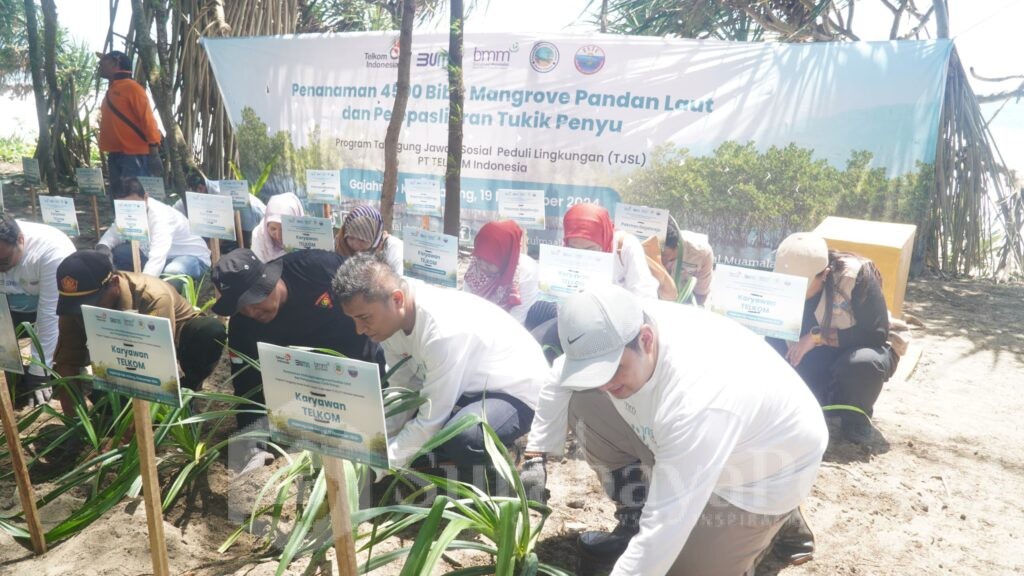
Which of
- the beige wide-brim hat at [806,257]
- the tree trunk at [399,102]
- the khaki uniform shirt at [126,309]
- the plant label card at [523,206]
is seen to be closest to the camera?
the beige wide-brim hat at [806,257]

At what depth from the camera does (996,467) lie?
2777mm

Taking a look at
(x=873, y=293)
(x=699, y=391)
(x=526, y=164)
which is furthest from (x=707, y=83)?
(x=699, y=391)

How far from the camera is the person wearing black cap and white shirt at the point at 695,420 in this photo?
1562 mm

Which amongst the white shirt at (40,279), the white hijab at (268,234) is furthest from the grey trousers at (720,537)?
the white hijab at (268,234)

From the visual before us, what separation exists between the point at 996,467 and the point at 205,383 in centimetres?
335

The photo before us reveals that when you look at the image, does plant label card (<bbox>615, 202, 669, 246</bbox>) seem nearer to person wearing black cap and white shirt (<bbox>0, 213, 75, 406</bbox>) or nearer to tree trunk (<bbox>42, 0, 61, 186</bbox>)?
person wearing black cap and white shirt (<bbox>0, 213, 75, 406</bbox>)

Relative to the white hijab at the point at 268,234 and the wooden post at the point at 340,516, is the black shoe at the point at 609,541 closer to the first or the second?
the wooden post at the point at 340,516

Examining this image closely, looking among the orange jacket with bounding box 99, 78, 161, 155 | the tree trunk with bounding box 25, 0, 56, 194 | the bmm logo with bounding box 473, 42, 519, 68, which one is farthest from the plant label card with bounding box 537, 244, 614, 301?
the tree trunk with bounding box 25, 0, 56, 194

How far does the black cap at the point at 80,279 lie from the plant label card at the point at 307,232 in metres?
1.14

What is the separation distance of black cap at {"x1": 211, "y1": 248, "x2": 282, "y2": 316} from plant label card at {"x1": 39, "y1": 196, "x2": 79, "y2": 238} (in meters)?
2.27

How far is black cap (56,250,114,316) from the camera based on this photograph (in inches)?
107

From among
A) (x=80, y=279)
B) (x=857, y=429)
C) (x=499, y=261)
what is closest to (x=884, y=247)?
(x=857, y=429)

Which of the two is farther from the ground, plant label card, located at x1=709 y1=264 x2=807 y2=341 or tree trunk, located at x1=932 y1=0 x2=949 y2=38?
tree trunk, located at x1=932 y1=0 x2=949 y2=38

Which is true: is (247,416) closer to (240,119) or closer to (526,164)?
(526,164)
